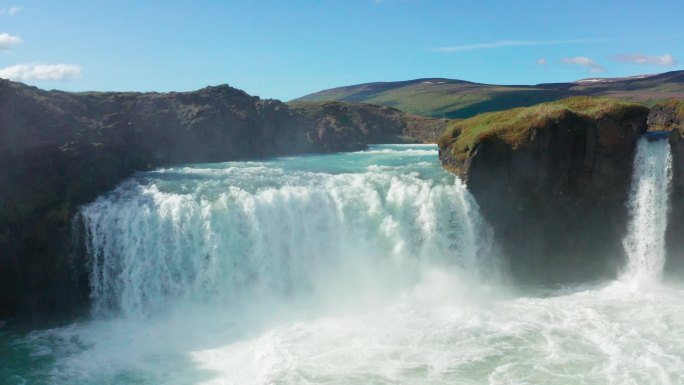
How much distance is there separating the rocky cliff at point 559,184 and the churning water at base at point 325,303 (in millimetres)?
1290

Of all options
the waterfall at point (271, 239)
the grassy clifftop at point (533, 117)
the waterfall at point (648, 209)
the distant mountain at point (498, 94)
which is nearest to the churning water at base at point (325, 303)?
the waterfall at point (271, 239)

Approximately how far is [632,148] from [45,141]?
2644 centimetres

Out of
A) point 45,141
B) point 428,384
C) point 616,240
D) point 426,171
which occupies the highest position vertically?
point 45,141

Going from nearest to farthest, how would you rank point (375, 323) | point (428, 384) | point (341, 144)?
point (428, 384) < point (375, 323) < point (341, 144)

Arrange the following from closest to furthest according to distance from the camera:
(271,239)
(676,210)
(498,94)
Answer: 1. (271,239)
2. (676,210)
3. (498,94)

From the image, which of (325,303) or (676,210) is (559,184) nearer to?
(676,210)

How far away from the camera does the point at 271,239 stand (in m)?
23.2

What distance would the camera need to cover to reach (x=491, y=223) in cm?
2458

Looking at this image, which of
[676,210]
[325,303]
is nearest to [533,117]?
[676,210]

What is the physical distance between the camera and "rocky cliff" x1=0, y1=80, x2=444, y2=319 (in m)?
21.7

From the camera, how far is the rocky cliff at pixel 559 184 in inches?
956

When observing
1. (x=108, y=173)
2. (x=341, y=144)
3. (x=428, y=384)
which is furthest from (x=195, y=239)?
(x=341, y=144)

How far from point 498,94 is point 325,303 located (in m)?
105

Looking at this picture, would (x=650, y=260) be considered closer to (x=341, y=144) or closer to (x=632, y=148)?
(x=632, y=148)
